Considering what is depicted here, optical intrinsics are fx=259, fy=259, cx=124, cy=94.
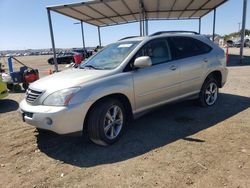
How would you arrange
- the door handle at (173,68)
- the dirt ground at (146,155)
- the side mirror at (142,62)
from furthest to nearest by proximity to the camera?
the door handle at (173,68)
the side mirror at (142,62)
the dirt ground at (146,155)

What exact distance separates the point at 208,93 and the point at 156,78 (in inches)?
80.5

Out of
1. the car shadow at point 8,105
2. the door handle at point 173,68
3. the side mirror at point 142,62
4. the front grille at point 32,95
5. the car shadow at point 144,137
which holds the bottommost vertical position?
the car shadow at point 8,105

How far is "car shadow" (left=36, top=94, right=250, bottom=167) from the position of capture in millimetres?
4039

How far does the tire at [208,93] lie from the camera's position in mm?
6129

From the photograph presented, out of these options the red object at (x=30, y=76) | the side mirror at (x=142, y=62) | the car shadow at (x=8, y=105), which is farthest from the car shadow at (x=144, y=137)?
the red object at (x=30, y=76)

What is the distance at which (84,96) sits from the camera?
Answer: 3.94 meters

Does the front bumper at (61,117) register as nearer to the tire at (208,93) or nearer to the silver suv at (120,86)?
the silver suv at (120,86)

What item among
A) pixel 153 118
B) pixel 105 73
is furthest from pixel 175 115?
pixel 105 73

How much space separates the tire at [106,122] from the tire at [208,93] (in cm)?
240

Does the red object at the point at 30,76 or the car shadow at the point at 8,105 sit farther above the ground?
the red object at the point at 30,76

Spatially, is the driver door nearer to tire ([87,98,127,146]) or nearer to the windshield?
the windshield

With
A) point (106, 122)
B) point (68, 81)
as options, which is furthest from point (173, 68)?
point (68, 81)

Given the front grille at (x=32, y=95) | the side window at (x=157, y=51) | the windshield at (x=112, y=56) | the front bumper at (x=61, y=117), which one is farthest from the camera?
the side window at (x=157, y=51)

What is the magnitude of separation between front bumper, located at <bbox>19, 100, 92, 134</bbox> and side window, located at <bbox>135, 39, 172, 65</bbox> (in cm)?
168
